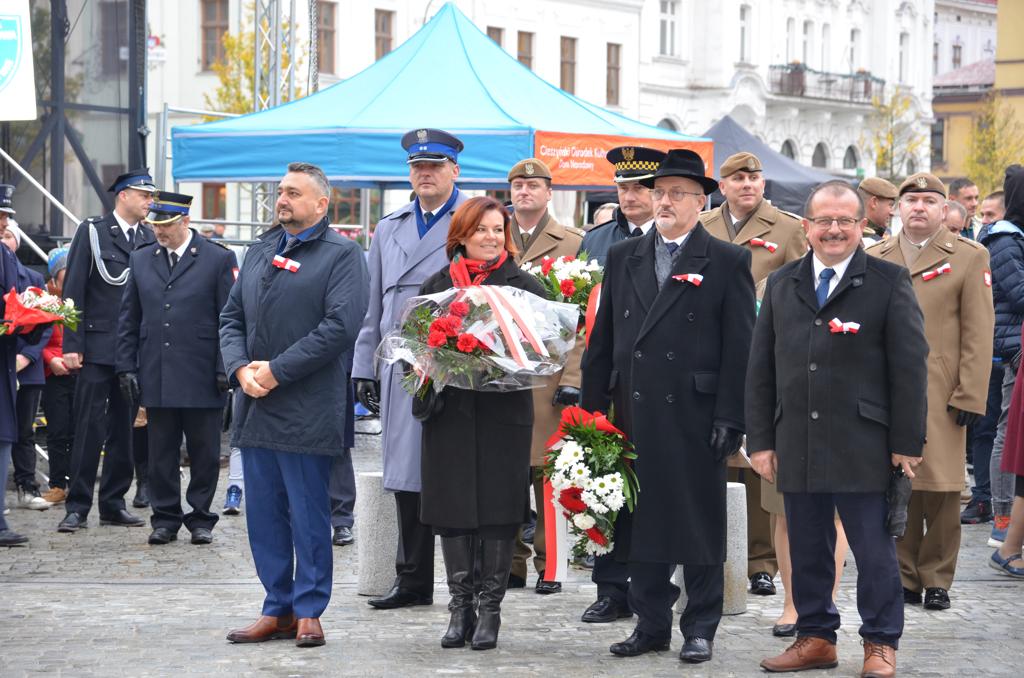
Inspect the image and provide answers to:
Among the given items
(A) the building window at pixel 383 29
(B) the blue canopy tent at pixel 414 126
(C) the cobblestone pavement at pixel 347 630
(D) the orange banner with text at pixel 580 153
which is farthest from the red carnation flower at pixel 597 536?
(A) the building window at pixel 383 29

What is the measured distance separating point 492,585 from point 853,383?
1814 millimetres

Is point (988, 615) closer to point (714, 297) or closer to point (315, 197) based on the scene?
point (714, 297)

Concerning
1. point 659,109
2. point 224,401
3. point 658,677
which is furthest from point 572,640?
point 659,109

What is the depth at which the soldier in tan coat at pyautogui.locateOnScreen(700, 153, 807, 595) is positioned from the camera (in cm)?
874

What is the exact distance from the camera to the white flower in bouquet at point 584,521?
6.93 meters

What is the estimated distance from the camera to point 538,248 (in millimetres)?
9234

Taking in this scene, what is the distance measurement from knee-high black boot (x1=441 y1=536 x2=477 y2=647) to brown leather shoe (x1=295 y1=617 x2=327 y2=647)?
0.54 meters

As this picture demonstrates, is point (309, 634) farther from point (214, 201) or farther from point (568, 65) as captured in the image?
point (568, 65)

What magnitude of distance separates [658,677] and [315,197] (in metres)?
2.59

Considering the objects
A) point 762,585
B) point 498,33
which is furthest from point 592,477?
point 498,33

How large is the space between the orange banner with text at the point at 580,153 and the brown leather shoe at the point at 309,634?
7.15 metres

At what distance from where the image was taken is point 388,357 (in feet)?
23.2

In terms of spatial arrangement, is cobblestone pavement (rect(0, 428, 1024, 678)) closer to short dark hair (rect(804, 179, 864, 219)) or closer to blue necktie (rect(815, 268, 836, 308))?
blue necktie (rect(815, 268, 836, 308))

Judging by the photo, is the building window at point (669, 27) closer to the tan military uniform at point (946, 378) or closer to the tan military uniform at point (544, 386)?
the tan military uniform at point (544, 386)
